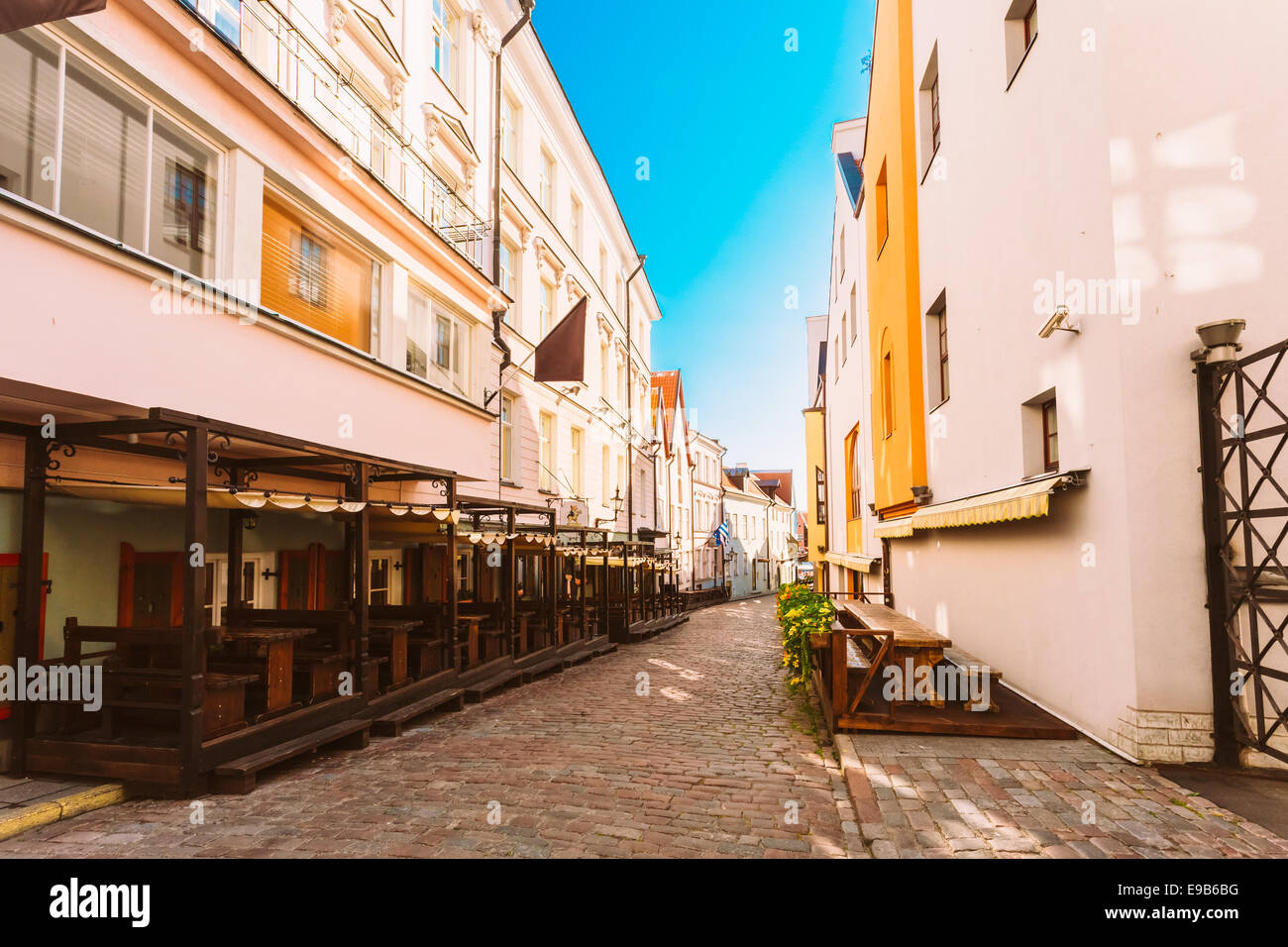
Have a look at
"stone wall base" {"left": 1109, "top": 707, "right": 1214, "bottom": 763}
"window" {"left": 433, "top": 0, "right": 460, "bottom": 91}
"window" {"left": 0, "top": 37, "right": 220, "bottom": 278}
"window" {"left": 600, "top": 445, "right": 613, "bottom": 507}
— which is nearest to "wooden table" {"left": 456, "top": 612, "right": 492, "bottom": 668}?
"window" {"left": 0, "top": 37, "right": 220, "bottom": 278}

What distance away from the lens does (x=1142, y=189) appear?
20.1 feet

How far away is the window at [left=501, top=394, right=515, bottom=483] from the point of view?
17.7m

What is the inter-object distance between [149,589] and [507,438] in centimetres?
1032

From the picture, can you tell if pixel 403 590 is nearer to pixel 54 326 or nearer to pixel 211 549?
pixel 211 549

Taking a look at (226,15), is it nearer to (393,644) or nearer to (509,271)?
(393,644)

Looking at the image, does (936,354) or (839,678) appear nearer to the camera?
(839,678)

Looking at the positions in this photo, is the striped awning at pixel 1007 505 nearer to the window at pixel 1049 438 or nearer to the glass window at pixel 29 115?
the window at pixel 1049 438

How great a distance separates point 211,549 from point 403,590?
16.2ft

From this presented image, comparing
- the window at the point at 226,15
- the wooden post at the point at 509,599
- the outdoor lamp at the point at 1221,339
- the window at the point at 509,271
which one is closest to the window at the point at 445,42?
the window at the point at 509,271

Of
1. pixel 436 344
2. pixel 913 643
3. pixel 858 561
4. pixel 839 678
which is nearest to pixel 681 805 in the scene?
pixel 839 678

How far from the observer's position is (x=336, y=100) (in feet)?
34.8

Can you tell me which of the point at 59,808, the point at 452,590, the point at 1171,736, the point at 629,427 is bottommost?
the point at 59,808

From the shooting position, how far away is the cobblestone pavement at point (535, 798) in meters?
4.79

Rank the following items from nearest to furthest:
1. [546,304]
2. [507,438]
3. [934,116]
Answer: [934,116], [507,438], [546,304]
